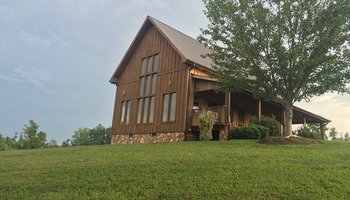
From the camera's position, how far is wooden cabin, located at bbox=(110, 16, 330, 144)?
61.0 ft

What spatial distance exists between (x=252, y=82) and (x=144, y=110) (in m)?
9.15

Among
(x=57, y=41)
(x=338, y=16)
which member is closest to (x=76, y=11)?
(x=57, y=41)

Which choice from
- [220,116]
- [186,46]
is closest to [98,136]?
[186,46]

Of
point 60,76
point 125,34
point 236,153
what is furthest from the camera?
point 60,76

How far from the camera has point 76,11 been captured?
21812mm

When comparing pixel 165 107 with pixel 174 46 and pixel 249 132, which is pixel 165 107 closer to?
pixel 174 46

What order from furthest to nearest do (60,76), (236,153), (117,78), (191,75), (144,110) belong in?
(60,76), (117,78), (144,110), (191,75), (236,153)

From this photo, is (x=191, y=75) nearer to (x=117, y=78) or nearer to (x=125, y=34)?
(x=117, y=78)

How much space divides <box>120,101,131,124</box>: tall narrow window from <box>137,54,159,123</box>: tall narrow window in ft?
4.11

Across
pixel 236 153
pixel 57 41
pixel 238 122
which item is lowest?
Result: pixel 236 153

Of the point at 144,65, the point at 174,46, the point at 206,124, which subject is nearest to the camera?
the point at 206,124

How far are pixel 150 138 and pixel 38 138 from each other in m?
15.3

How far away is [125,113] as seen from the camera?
23.3m

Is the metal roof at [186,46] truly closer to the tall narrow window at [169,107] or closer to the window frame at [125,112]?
the tall narrow window at [169,107]
